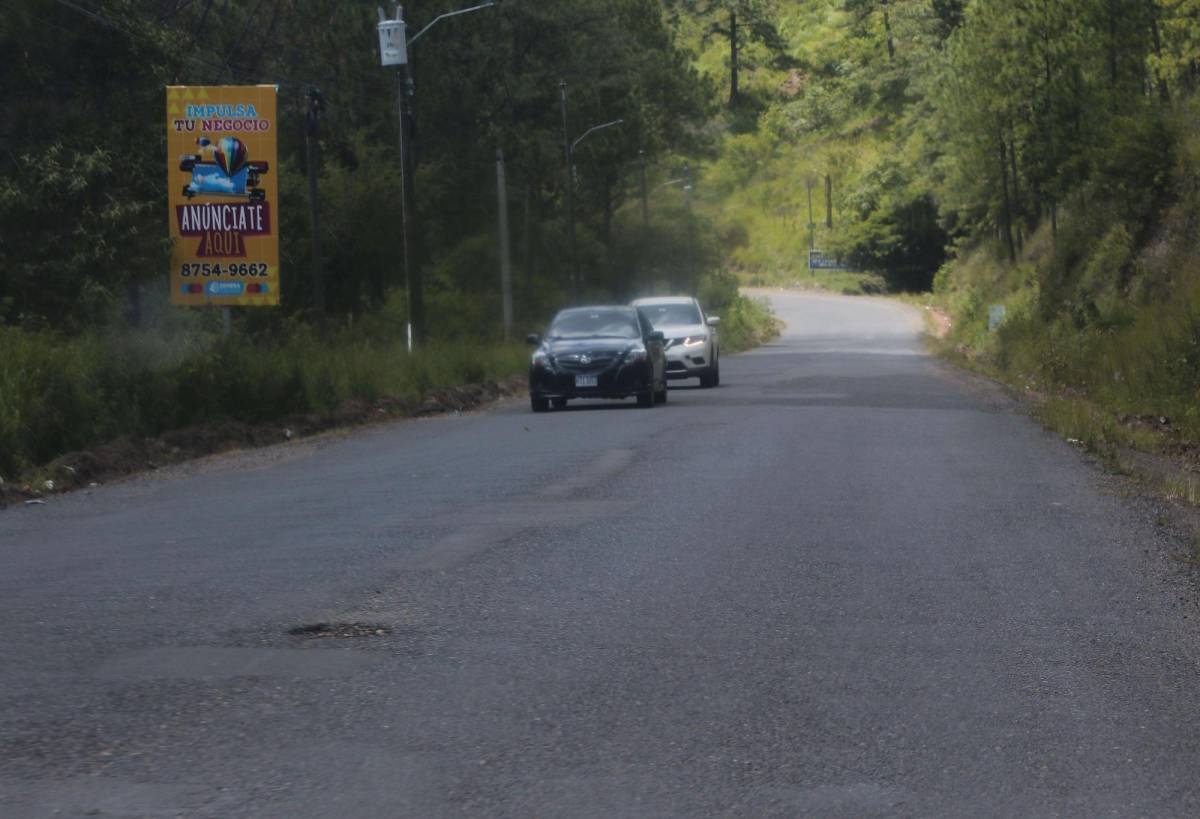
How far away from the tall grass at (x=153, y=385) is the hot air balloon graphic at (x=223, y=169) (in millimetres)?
2887

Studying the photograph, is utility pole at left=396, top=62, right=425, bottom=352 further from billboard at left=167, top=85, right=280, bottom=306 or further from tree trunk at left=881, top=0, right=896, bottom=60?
tree trunk at left=881, top=0, right=896, bottom=60

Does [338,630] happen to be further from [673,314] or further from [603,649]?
[673,314]

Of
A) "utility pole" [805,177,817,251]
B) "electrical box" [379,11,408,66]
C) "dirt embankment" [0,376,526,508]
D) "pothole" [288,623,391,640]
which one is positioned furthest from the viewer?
"utility pole" [805,177,817,251]

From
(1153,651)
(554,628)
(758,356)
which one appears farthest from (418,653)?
(758,356)

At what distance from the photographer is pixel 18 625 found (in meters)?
8.47

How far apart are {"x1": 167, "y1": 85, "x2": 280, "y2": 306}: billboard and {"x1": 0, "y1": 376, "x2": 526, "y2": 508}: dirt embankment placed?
408 centimetres

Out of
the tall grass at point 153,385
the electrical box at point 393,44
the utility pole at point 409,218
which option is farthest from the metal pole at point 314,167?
the tall grass at point 153,385

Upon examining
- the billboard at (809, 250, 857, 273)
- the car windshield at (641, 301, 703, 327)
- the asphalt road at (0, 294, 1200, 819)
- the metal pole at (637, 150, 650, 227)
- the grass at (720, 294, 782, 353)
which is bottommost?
the grass at (720, 294, 782, 353)

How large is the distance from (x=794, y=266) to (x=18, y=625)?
133 m

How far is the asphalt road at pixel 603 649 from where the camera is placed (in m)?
5.77

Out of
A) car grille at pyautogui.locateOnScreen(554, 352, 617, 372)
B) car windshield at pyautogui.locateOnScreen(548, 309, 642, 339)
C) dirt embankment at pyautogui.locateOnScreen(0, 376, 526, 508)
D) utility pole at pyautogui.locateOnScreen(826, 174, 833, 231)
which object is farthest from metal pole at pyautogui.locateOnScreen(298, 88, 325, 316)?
utility pole at pyautogui.locateOnScreen(826, 174, 833, 231)

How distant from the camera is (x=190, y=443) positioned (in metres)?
20.8

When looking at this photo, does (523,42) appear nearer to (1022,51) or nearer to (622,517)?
(1022,51)

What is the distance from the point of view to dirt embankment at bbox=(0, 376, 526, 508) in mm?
16844
